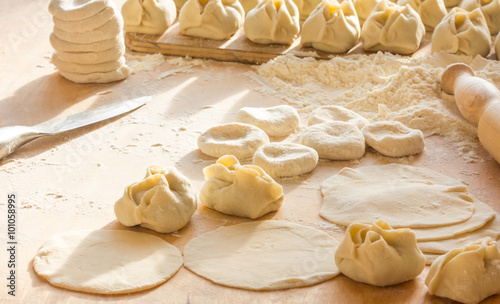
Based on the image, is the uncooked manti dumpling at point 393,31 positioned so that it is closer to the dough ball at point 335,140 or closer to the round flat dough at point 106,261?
the dough ball at point 335,140

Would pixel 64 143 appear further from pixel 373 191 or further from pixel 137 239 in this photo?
pixel 373 191

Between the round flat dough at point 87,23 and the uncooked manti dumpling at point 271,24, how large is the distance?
862 millimetres

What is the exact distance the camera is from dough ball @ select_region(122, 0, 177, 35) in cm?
362

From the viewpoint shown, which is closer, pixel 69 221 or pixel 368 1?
pixel 69 221

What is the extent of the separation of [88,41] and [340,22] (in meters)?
1.42

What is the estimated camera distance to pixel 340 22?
3373 millimetres

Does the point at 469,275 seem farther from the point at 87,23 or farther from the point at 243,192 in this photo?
the point at 87,23

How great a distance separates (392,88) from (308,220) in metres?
1.10

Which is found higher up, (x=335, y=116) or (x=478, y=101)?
(x=478, y=101)

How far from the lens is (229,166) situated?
2.21 metres

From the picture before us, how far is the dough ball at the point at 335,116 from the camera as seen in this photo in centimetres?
271

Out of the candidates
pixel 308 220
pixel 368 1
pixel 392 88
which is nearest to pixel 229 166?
pixel 308 220

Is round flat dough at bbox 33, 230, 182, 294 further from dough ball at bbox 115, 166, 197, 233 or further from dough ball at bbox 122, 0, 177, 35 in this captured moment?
dough ball at bbox 122, 0, 177, 35

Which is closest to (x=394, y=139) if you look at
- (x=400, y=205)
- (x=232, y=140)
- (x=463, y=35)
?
(x=400, y=205)
